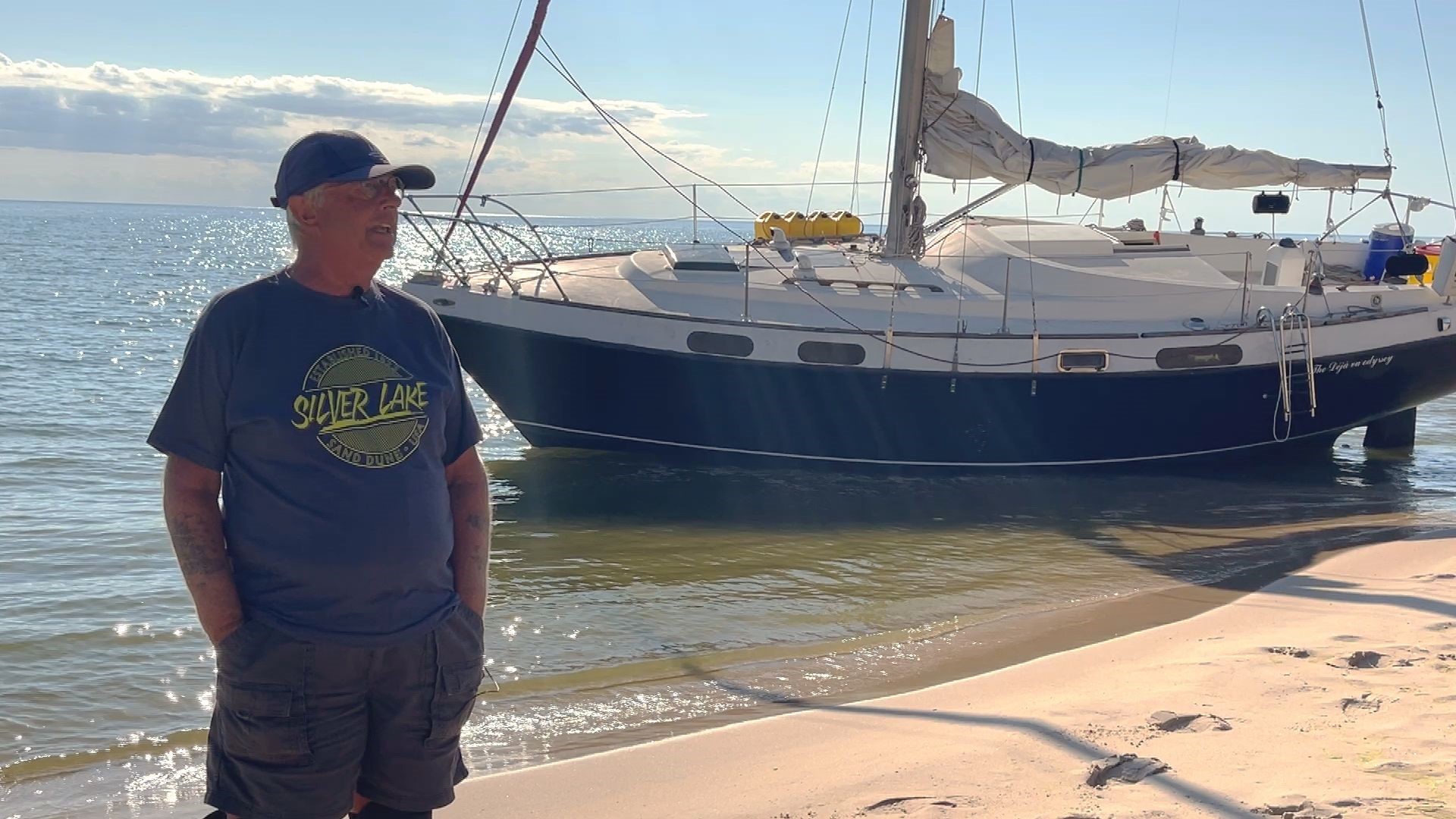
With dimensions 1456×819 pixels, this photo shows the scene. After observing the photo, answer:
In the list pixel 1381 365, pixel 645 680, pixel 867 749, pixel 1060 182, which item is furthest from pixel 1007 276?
pixel 867 749

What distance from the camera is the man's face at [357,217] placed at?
2.74 meters

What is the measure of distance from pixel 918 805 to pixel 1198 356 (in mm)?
9254

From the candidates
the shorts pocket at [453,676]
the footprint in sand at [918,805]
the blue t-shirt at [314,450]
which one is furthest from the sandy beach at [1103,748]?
the blue t-shirt at [314,450]

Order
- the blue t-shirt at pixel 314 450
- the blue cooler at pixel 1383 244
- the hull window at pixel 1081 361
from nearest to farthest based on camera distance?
the blue t-shirt at pixel 314 450, the hull window at pixel 1081 361, the blue cooler at pixel 1383 244

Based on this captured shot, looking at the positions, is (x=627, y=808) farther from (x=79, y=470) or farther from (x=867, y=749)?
(x=79, y=470)

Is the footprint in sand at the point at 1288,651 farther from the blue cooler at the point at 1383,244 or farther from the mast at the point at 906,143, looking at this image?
the blue cooler at the point at 1383,244

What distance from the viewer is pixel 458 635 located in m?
2.83

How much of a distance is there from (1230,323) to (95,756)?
35.8ft

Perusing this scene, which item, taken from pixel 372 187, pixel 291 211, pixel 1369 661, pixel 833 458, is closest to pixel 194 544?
pixel 291 211

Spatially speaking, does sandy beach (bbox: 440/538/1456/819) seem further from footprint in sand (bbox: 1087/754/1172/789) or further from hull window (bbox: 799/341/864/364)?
hull window (bbox: 799/341/864/364)

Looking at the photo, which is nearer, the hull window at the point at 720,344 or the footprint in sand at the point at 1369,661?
the footprint in sand at the point at 1369,661

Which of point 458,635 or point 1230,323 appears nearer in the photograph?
point 458,635

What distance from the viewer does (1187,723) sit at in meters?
4.94

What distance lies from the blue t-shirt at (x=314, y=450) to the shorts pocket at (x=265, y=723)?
0.47 ft
